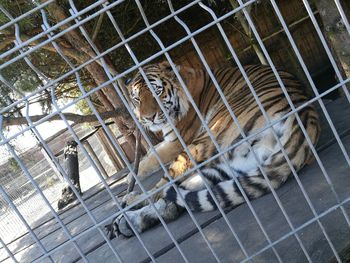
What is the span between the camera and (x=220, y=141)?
2.91 m

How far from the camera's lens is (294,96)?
3.07 m

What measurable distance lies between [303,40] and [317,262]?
6.21 metres

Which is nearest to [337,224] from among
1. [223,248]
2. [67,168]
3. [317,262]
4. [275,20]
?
[317,262]

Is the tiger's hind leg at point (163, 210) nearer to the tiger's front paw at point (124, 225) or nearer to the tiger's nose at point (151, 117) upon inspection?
the tiger's front paw at point (124, 225)

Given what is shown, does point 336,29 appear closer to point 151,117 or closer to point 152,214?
point 151,117

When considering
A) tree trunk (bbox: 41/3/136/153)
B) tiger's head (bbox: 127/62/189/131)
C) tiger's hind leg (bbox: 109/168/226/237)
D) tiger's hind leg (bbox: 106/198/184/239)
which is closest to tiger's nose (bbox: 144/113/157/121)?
tiger's head (bbox: 127/62/189/131)

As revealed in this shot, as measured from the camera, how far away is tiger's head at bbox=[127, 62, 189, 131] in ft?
12.4

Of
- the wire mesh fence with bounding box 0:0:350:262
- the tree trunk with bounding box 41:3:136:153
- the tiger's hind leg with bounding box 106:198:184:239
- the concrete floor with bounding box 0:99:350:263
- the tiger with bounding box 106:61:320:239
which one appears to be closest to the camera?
the wire mesh fence with bounding box 0:0:350:262

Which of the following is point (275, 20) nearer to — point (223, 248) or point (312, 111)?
point (312, 111)

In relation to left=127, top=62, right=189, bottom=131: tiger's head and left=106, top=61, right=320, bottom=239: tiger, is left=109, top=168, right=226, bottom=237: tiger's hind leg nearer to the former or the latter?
left=106, top=61, right=320, bottom=239: tiger

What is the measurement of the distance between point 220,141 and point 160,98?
46.3 inches

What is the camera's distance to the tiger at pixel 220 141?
244 centimetres

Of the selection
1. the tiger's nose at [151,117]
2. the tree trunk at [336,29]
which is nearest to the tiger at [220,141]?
the tiger's nose at [151,117]

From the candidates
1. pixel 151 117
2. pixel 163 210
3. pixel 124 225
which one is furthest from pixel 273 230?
pixel 151 117
